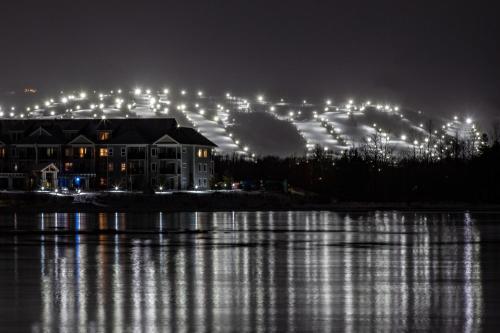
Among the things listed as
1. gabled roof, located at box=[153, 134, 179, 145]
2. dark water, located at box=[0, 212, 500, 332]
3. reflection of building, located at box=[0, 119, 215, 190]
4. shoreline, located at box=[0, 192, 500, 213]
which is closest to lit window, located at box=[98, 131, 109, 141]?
reflection of building, located at box=[0, 119, 215, 190]

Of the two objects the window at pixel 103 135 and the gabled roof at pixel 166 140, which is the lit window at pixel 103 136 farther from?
the gabled roof at pixel 166 140

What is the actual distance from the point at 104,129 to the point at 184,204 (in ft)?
102

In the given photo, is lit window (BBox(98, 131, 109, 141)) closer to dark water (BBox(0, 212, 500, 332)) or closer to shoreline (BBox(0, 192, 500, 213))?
shoreline (BBox(0, 192, 500, 213))

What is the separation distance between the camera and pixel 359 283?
1017 inches

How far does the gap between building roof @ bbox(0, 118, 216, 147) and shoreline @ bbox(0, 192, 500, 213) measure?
2110cm

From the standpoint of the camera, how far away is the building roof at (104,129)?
115 meters

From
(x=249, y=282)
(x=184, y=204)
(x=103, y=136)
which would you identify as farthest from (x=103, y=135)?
(x=249, y=282)

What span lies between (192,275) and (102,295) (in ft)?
16.3

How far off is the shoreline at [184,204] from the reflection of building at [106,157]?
17.5 metres

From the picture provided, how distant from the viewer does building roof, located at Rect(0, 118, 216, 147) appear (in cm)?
11497

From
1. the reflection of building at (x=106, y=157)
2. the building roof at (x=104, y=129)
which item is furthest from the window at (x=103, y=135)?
the building roof at (x=104, y=129)

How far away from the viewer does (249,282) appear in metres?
26.3

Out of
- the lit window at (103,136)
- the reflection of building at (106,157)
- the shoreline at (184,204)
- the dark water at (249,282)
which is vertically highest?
the lit window at (103,136)

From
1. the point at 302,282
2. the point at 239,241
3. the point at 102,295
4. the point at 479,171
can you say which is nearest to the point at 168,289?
the point at 102,295
